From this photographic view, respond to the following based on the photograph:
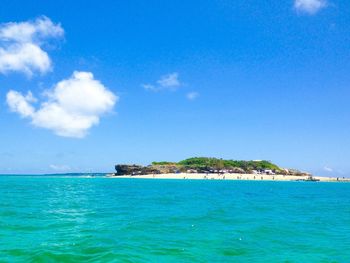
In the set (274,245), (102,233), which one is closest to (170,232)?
(102,233)

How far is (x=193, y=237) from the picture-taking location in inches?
1065

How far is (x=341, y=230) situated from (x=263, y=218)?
8.23m

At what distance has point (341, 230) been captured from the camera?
3306 cm

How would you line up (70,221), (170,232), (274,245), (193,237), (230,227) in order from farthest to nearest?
(70,221) < (230,227) < (170,232) < (193,237) < (274,245)

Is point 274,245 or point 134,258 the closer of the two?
point 134,258

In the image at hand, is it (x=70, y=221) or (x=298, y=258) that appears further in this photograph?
(x=70, y=221)

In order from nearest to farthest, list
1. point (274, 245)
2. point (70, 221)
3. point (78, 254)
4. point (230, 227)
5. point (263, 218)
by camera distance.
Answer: point (78, 254)
point (274, 245)
point (230, 227)
point (70, 221)
point (263, 218)

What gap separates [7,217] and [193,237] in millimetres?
19377

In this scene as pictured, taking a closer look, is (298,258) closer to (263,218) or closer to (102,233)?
(102,233)

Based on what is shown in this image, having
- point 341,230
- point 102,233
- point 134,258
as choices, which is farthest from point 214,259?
point 341,230

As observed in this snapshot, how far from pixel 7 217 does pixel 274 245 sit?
25.0 meters

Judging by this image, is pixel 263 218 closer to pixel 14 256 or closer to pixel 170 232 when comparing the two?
pixel 170 232

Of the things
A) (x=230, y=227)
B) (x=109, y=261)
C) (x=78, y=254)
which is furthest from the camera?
(x=230, y=227)

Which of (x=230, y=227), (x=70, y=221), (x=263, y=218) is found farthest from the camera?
(x=263, y=218)
